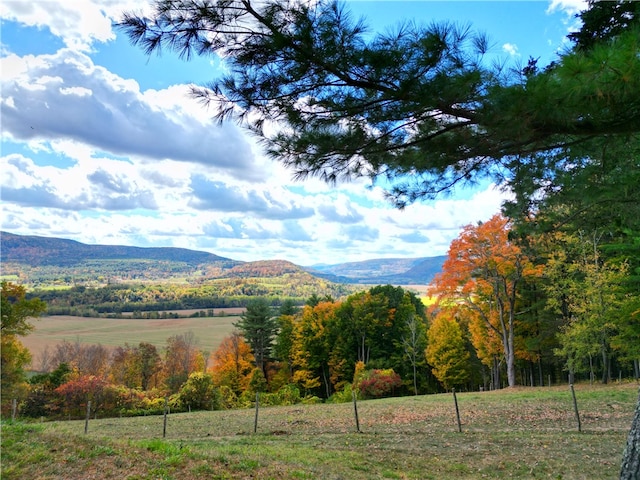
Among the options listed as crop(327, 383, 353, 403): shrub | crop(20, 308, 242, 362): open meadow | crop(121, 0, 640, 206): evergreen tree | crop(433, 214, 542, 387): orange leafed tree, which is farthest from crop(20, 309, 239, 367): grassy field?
crop(121, 0, 640, 206): evergreen tree

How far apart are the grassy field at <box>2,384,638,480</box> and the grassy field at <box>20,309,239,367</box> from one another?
50.6m

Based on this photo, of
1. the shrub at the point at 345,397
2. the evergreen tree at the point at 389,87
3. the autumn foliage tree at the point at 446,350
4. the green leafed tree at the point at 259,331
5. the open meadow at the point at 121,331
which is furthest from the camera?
the open meadow at the point at 121,331

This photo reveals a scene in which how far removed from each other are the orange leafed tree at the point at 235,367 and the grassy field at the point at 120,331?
1837cm

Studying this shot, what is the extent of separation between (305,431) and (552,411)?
8472mm

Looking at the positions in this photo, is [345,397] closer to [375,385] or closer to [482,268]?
[375,385]

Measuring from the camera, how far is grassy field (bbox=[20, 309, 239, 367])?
5797cm

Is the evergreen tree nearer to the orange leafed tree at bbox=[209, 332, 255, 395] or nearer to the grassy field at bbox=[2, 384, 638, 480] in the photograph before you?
the grassy field at bbox=[2, 384, 638, 480]

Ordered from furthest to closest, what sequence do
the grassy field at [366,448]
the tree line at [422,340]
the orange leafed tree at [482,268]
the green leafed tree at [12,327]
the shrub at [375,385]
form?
the shrub at [375,385] < the green leafed tree at [12,327] < the orange leafed tree at [482,268] < the tree line at [422,340] < the grassy field at [366,448]

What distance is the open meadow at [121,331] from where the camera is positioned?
57781 millimetres

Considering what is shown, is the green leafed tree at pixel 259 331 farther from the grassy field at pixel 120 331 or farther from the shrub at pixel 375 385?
the grassy field at pixel 120 331

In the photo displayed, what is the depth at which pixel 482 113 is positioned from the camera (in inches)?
157

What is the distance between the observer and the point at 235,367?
128 ft

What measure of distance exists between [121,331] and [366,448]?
231 ft

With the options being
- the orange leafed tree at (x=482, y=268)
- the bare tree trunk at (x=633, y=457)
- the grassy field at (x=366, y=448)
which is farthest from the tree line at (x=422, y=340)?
the bare tree trunk at (x=633, y=457)
